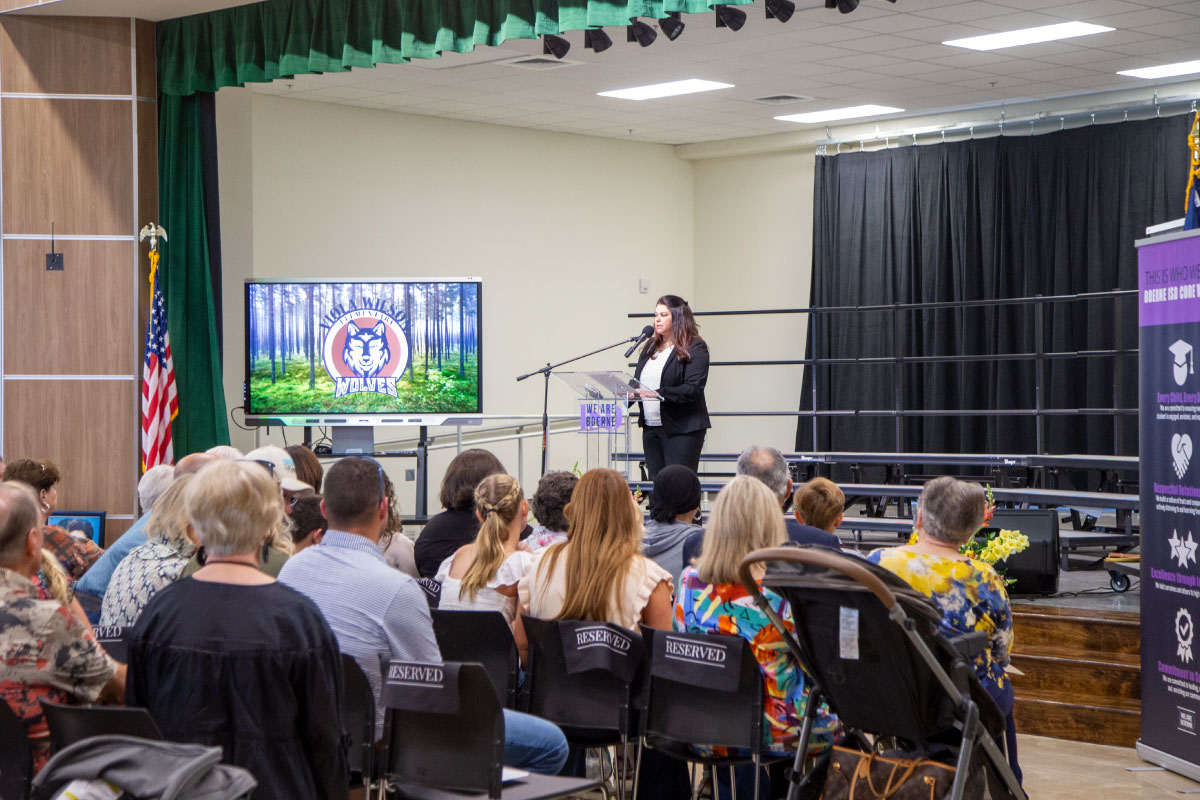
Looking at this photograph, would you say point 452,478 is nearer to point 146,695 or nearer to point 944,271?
point 146,695

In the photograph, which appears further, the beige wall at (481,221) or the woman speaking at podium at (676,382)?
the beige wall at (481,221)

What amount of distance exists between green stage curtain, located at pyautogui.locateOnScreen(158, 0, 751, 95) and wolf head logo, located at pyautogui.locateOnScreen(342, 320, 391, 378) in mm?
1745

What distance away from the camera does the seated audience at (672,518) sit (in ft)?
13.8

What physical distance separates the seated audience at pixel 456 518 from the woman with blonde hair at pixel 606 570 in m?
0.79

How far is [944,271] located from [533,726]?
316 inches

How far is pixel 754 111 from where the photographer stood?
1034 cm

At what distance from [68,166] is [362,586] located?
4.93 metres

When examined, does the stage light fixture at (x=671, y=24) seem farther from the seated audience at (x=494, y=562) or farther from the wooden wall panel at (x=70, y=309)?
the wooden wall panel at (x=70, y=309)

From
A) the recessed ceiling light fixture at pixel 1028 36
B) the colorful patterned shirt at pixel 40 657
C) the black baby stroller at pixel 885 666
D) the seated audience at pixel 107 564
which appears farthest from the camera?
the recessed ceiling light fixture at pixel 1028 36

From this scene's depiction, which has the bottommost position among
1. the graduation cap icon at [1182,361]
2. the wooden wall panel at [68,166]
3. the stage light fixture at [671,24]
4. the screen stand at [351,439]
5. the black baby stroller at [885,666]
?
the black baby stroller at [885,666]

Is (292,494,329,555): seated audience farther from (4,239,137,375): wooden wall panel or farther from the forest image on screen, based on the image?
the forest image on screen

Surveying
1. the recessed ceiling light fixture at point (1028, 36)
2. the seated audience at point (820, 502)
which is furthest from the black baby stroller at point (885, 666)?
the recessed ceiling light fixture at point (1028, 36)

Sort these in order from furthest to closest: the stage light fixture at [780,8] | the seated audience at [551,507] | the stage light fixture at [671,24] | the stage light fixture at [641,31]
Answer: the stage light fixture at [641,31], the stage light fixture at [671,24], the stage light fixture at [780,8], the seated audience at [551,507]

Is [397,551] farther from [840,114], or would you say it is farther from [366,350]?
[840,114]
